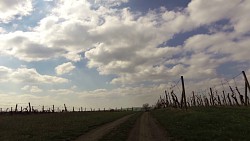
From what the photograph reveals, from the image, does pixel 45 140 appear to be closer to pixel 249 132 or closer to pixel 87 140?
pixel 87 140

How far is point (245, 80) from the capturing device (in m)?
50.8

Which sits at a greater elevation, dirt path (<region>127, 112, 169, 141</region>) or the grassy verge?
the grassy verge

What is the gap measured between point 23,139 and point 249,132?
650 inches

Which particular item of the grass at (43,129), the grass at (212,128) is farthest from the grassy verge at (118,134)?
the grass at (212,128)

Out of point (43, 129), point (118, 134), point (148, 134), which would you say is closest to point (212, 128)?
point (148, 134)

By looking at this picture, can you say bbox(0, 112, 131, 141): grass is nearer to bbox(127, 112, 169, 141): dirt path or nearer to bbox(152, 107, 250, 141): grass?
bbox(127, 112, 169, 141): dirt path

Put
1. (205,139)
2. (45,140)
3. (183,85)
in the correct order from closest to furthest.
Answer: (205,139), (45,140), (183,85)

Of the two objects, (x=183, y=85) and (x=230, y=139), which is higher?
(x=183, y=85)

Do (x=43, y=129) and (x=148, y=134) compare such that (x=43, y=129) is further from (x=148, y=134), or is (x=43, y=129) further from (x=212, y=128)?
(x=212, y=128)

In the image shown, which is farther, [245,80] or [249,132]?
[245,80]

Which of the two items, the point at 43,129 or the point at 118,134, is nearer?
the point at 118,134

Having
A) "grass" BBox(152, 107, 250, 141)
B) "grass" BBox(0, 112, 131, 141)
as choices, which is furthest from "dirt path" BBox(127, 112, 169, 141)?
"grass" BBox(0, 112, 131, 141)

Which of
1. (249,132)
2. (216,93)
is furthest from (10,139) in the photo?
(216,93)

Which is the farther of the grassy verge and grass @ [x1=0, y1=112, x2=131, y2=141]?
grass @ [x1=0, y1=112, x2=131, y2=141]
